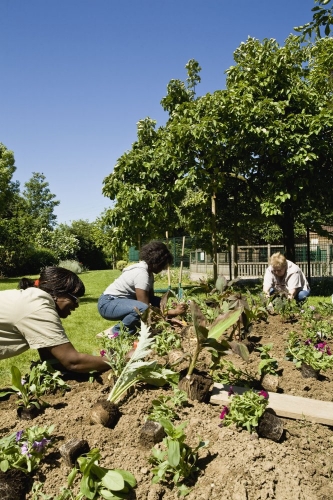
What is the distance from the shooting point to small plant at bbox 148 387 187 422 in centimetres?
204

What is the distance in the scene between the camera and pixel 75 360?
7.98 feet

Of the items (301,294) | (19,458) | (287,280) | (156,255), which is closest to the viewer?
(19,458)

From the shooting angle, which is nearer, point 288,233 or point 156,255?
point 156,255

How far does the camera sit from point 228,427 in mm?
2043

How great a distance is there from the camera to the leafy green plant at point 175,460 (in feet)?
5.26

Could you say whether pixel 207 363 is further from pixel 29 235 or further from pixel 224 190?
pixel 29 235

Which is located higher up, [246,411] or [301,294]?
[301,294]

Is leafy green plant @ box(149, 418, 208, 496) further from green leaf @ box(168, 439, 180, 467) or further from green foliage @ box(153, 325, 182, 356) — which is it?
green foliage @ box(153, 325, 182, 356)

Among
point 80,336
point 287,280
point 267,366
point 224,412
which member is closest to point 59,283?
point 224,412

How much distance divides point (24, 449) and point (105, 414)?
45 centimetres

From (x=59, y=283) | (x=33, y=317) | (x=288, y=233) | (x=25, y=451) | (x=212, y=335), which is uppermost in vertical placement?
(x=288, y=233)

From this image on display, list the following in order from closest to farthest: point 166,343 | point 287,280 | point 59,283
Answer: point 59,283 → point 166,343 → point 287,280

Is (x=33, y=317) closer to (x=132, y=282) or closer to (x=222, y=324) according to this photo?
(x=222, y=324)

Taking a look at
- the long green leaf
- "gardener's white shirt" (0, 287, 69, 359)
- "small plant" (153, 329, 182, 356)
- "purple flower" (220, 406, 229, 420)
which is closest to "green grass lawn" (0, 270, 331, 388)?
"small plant" (153, 329, 182, 356)
